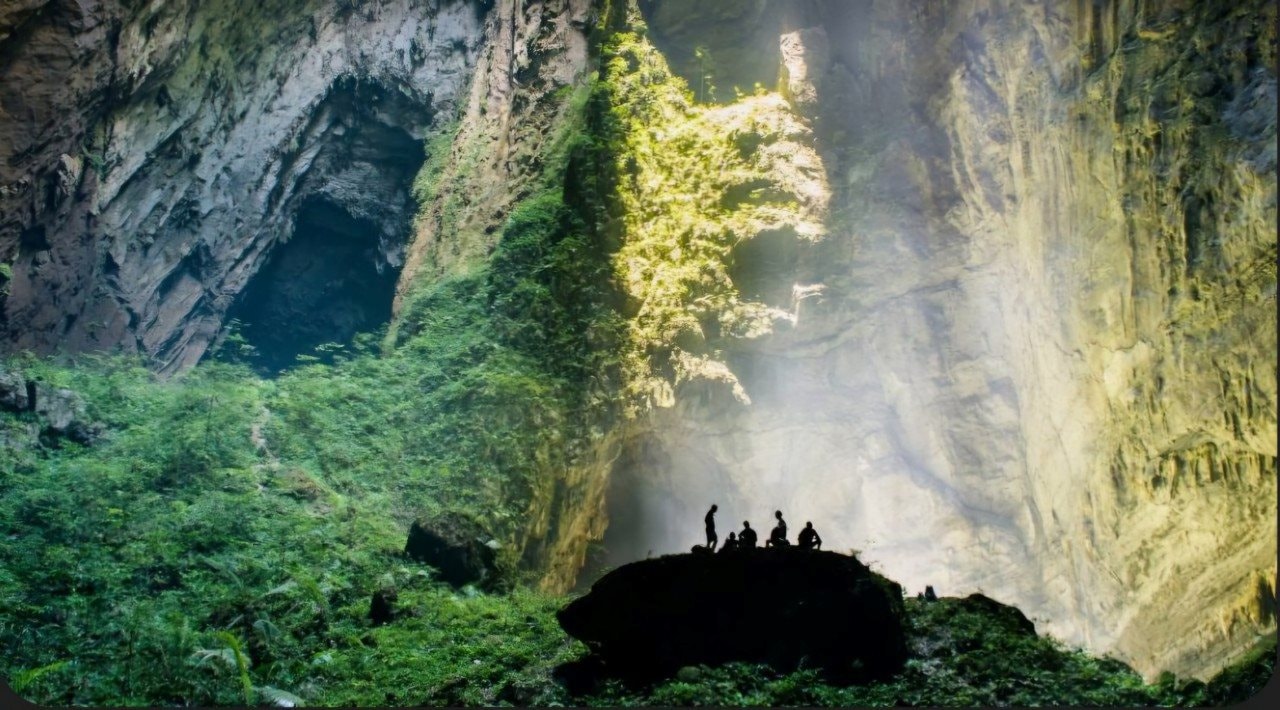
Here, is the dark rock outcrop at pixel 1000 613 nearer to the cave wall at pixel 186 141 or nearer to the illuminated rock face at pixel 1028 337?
the illuminated rock face at pixel 1028 337

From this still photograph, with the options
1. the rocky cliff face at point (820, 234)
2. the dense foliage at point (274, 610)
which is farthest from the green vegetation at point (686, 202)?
the dense foliage at point (274, 610)

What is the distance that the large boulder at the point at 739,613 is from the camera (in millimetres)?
9102

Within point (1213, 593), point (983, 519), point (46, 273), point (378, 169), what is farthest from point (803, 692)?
point (378, 169)

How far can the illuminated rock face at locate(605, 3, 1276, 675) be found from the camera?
1045 cm

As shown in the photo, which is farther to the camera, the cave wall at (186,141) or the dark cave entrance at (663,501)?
the dark cave entrance at (663,501)

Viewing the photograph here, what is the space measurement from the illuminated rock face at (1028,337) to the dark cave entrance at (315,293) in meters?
9.02

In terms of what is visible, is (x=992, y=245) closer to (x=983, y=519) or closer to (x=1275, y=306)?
(x=983, y=519)

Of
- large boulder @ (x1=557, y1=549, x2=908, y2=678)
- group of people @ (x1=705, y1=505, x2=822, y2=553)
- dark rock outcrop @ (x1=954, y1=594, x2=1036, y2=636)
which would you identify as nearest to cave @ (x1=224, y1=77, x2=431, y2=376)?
group of people @ (x1=705, y1=505, x2=822, y2=553)

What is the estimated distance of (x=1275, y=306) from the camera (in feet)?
31.8

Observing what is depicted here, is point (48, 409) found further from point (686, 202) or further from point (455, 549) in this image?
point (686, 202)

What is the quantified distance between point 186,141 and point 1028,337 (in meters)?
15.9

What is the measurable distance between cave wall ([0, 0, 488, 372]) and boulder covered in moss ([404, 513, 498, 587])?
8.49 meters

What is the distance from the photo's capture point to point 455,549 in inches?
460

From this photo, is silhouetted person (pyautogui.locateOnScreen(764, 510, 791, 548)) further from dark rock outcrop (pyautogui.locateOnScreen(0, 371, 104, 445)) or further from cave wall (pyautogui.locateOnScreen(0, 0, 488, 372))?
cave wall (pyautogui.locateOnScreen(0, 0, 488, 372))
